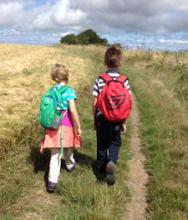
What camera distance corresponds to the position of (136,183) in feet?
20.2

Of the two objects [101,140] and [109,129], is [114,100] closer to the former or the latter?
[109,129]

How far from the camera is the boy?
18.9 ft

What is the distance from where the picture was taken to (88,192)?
5176 mm

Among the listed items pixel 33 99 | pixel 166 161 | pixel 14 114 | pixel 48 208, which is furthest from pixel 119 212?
pixel 33 99

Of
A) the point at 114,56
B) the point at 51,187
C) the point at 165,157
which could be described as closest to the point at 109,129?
the point at 114,56

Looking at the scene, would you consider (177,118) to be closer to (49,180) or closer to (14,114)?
(14,114)

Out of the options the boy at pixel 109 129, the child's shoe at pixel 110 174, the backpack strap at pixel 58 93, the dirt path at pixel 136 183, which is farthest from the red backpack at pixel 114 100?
the dirt path at pixel 136 183

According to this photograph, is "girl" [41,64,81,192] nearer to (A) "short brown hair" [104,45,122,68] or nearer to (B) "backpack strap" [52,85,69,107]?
(B) "backpack strap" [52,85,69,107]

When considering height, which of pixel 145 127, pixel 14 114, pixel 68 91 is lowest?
pixel 145 127

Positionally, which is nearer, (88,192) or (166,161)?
(88,192)

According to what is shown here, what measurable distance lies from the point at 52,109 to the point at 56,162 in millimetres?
737

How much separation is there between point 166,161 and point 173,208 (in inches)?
75.2

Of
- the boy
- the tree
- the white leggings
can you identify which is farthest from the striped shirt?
the tree

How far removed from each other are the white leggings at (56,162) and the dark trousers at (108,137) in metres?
0.46
